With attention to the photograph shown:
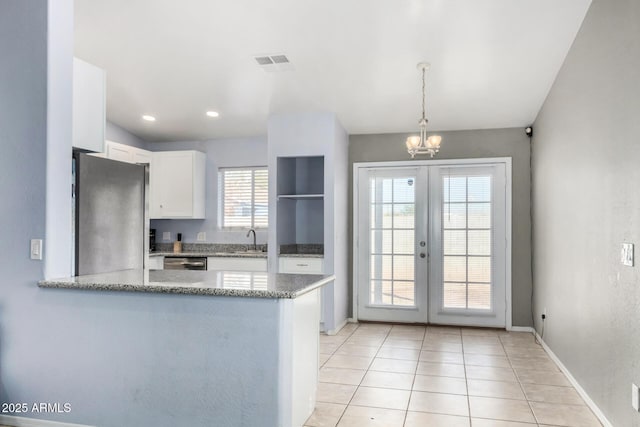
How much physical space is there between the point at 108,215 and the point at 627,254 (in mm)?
3129

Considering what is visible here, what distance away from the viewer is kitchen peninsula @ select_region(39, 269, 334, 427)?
2314mm

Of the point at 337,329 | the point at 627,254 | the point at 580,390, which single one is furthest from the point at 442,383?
the point at 337,329

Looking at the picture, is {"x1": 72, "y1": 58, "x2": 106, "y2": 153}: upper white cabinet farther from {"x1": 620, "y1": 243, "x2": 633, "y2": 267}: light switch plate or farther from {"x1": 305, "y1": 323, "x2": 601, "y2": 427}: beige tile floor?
{"x1": 620, "y1": 243, "x2": 633, "y2": 267}: light switch plate

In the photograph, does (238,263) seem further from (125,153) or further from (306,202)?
(125,153)

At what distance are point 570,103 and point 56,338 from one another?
158 inches

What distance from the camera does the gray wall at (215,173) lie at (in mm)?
6086

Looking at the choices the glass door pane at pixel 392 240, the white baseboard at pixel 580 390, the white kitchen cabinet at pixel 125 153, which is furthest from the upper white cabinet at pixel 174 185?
the white baseboard at pixel 580 390

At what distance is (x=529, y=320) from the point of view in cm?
526

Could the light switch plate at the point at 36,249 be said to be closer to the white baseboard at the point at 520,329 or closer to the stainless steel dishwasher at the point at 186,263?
the stainless steel dishwasher at the point at 186,263

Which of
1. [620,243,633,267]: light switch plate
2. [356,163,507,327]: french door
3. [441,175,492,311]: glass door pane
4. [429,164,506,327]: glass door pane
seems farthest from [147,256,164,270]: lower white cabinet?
[620,243,633,267]: light switch plate

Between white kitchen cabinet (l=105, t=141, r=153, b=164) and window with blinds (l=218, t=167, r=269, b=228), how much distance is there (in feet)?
3.25

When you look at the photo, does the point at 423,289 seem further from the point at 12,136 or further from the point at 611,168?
the point at 12,136

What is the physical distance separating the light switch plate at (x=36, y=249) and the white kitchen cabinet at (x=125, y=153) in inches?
108

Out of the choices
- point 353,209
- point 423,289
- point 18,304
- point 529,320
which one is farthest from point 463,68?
point 18,304
